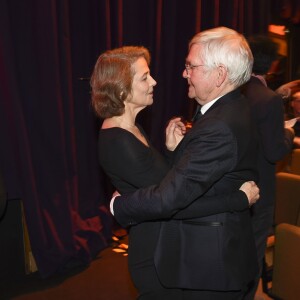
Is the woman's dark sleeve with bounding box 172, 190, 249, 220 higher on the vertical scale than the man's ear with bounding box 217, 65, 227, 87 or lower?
lower

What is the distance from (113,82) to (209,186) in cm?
57

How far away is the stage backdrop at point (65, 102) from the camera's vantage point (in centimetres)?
283

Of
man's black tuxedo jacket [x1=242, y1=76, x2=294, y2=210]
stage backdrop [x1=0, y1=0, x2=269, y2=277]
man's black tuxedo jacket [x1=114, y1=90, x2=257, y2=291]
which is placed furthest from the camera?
stage backdrop [x1=0, y1=0, x2=269, y2=277]

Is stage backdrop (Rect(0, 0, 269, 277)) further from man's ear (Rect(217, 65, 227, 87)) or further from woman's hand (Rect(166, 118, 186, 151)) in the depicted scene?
man's ear (Rect(217, 65, 227, 87))

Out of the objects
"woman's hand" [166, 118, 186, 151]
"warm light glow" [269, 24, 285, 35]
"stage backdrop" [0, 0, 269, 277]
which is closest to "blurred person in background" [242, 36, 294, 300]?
"woman's hand" [166, 118, 186, 151]

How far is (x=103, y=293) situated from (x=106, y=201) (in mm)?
904

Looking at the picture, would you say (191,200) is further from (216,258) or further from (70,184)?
(70,184)

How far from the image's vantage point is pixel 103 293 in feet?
9.43

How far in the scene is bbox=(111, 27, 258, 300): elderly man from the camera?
4.37 ft

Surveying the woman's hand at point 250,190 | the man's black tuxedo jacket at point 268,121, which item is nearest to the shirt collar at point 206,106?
the woman's hand at point 250,190

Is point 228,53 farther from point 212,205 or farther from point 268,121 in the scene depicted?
point 268,121

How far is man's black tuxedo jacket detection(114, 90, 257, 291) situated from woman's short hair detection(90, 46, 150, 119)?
0.33m

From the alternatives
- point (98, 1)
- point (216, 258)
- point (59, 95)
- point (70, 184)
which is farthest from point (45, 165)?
point (216, 258)

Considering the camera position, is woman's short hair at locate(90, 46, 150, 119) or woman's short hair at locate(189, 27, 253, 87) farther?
woman's short hair at locate(90, 46, 150, 119)
